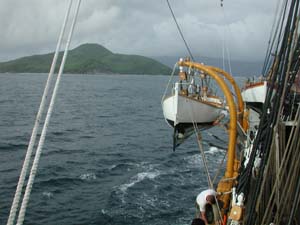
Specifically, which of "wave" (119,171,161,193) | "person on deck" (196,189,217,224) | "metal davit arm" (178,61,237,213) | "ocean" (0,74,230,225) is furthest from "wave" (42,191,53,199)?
"person on deck" (196,189,217,224)

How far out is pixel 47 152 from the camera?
29.6 m

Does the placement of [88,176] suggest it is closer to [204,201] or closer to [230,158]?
[230,158]

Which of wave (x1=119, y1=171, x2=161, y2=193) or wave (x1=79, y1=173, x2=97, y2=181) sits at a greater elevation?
wave (x1=79, y1=173, x2=97, y2=181)

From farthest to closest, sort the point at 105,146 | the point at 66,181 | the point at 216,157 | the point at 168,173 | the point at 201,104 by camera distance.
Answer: the point at 105,146 → the point at 216,157 → the point at 168,173 → the point at 66,181 → the point at 201,104

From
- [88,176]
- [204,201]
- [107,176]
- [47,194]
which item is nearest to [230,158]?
[204,201]

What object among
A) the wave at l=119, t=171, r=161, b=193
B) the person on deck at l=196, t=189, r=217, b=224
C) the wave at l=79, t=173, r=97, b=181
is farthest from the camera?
the wave at l=79, t=173, r=97, b=181

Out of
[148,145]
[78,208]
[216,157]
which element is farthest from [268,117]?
[148,145]

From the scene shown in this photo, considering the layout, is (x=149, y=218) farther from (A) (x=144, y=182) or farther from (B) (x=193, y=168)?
(B) (x=193, y=168)

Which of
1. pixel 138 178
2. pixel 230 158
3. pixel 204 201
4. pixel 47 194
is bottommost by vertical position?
pixel 47 194

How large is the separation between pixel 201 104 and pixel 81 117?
128 feet

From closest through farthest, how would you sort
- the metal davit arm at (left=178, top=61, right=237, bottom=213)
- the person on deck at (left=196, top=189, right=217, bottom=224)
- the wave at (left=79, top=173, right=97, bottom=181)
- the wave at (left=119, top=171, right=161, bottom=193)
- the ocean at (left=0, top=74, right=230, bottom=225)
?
the person on deck at (left=196, top=189, right=217, bottom=224) < the metal davit arm at (left=178, top=61, right=237, bottom=213) < the ocean at (left=0, top=74, right=230, bottom=225) < the wave at (left=119, top=171, right=161, bottom=193) < the wave at (left=79, top=173, right=97, bottom=181)

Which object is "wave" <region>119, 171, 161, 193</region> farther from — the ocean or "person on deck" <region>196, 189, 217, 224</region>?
"person on deck" <region>196, 189, 217, 224</region>

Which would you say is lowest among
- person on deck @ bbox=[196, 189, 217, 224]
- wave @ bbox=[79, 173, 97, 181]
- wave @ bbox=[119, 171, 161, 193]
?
wave @ bbox=[119, 171, 161, 193]

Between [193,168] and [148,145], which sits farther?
[148,145]
